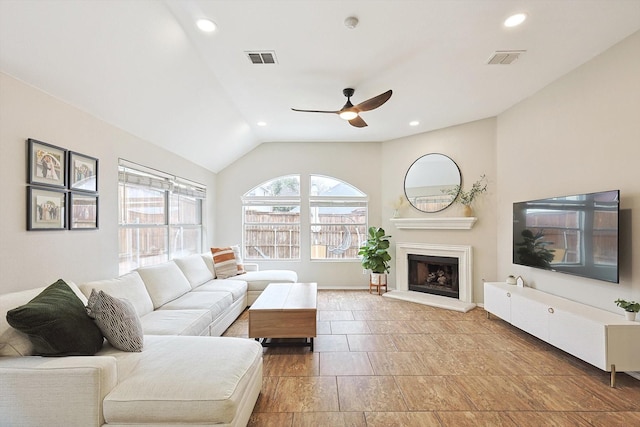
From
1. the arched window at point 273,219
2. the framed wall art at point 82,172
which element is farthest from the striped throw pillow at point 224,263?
the framed wall art at point 82,172

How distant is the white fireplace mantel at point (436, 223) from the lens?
185 inches

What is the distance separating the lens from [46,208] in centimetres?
229

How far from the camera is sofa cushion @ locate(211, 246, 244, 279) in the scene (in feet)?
15.5

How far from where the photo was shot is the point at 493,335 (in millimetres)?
3510

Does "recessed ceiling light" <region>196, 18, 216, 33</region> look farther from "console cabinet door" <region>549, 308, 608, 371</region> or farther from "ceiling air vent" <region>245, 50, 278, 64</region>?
"console cabinet door" <region>549, 308, 608, 371</region>

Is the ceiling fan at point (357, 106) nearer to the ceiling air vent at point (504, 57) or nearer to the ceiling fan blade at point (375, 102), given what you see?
the ceiling fan blade at point (375, 102)

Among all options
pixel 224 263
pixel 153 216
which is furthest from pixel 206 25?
pixel 224 263

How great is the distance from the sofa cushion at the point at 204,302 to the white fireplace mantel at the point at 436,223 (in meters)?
3.25

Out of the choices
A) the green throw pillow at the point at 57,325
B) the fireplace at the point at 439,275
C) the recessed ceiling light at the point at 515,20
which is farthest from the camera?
the fireplace at the point at 439,275

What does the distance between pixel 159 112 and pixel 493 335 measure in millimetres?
4726

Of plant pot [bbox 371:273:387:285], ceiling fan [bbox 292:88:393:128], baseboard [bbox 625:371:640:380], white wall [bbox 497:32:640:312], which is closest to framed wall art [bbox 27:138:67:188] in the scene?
ceiling fan [bbox 292:88:393:128]

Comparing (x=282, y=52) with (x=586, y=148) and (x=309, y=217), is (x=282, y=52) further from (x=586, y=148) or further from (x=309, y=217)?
(x=309, y=217)

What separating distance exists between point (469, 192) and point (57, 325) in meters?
5.12

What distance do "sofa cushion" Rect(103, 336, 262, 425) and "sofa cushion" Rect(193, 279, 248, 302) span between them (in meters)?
1.99
